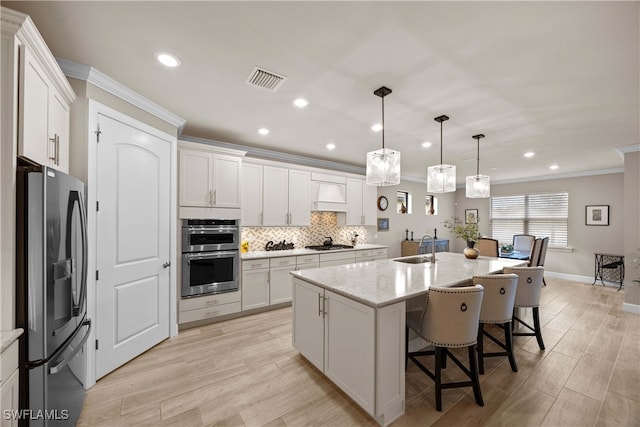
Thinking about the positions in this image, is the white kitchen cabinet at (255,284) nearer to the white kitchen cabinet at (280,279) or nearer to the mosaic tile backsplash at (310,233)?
the white kitchen cabinet at (280,279)

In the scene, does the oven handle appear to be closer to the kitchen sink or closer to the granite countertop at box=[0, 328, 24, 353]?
the granite countertop at box=[0, 328, 24, 353]

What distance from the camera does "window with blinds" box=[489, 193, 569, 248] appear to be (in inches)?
255

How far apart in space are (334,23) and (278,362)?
2.91m

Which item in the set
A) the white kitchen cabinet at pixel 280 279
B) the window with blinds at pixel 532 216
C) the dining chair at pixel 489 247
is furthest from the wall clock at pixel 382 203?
the window with blinds at pixel 532 216

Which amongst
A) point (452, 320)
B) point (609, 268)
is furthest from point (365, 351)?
point (609, 268)

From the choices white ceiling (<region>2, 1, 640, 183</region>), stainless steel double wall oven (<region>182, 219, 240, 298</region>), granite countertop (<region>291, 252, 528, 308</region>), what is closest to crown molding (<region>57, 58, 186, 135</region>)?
white ceiling (<region>2, 1, 640, 183</region>)

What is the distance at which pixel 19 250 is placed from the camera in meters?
1.36

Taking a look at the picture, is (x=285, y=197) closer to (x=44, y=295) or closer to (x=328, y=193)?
(x=328, y=193)

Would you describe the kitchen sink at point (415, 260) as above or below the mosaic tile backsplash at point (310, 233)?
below

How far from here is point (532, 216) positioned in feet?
22.8

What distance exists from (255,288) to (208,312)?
708 mm

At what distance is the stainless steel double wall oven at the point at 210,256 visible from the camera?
3.31m

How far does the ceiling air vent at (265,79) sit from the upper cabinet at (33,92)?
128cm

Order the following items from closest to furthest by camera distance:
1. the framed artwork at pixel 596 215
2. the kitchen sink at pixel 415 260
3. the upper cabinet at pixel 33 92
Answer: the upper cabinet at pixel 33 92 < the kitchen sink at pixel 415 260 < the framed artwork at pixel 596 215
